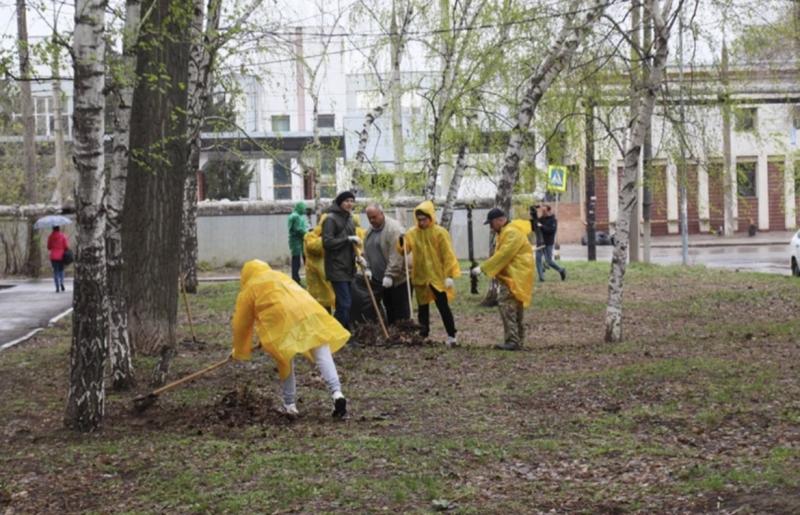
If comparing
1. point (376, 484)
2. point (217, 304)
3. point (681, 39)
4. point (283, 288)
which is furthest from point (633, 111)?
point (376, 484)

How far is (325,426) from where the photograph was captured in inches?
351

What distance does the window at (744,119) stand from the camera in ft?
63.6

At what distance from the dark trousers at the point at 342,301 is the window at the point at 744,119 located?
8.30m

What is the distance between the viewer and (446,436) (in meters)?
8.41

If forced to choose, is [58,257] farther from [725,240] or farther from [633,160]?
[725,240]

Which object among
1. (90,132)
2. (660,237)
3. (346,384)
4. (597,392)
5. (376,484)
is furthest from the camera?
(660,237)

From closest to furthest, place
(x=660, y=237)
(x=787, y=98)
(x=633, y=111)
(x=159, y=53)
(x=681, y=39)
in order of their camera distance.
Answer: (x=159, y=53)
(x=681, y=39)
(x=633, y=111)
(x=787, y=98)
(x=660, y=237)

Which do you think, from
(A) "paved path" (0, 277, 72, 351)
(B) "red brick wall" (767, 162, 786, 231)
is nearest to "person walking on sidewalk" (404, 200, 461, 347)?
(A) "paved path" (0, 277, 72, 351)

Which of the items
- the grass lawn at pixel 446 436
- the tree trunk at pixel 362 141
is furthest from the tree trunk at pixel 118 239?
the tree trunk at pixel 362 141

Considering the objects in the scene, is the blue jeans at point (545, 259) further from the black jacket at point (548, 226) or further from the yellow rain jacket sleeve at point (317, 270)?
the yellow rain jacket sleeve at point (317, 270)

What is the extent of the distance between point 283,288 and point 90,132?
186 centimetres

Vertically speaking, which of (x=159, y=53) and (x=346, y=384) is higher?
(x=159, y=53)

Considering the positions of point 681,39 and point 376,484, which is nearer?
point 376,484

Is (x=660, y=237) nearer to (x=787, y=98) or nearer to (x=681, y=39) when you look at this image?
(x=787, y=98)
